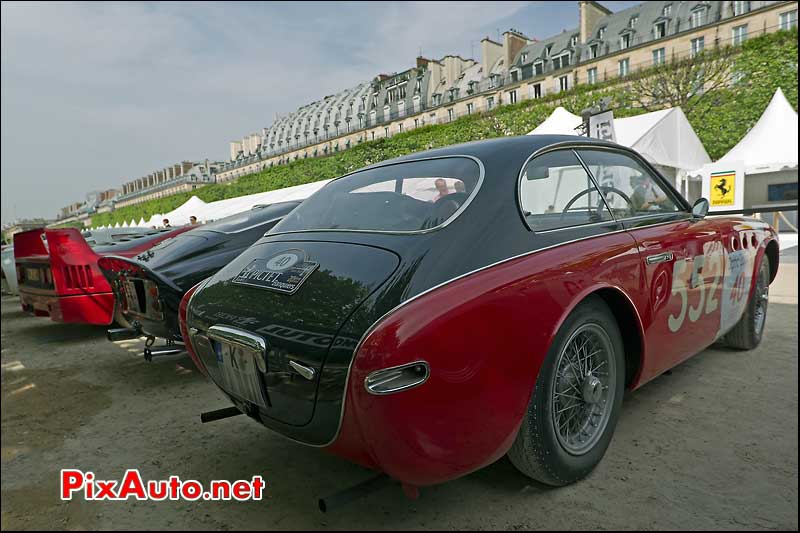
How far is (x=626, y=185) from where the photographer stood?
291 cm

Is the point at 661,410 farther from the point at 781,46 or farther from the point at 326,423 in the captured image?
the point at 781,46

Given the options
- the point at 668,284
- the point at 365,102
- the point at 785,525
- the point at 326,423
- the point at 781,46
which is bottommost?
the point at 785,525

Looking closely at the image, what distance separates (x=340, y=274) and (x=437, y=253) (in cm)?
36

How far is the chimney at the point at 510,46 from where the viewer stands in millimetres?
56594

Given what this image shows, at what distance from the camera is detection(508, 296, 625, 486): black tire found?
1.84m

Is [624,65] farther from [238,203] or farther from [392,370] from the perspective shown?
[392,370]

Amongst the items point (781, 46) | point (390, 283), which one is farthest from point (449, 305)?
A: point (781, 46)

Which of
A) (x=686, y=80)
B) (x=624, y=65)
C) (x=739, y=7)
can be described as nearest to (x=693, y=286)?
(x=686, y=80)

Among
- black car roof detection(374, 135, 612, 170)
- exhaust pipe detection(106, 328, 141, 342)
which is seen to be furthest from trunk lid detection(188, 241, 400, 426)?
exhaust pipe detection(106, 328, 141, 342)

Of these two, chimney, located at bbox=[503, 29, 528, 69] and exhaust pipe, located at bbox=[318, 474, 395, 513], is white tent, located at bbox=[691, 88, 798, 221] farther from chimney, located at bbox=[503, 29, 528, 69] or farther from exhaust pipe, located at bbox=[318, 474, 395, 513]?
chimney, located at bbox=[503, 29, 528, 69]

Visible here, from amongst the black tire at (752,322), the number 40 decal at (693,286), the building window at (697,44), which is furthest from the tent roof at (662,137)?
the building window at (697,44)

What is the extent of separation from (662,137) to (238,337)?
10764 millimetres

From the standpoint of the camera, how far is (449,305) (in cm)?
154

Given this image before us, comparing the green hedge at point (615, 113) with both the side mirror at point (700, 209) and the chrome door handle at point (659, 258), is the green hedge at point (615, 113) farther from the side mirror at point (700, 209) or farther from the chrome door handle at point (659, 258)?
the chrome door handle at point (659, 258)
